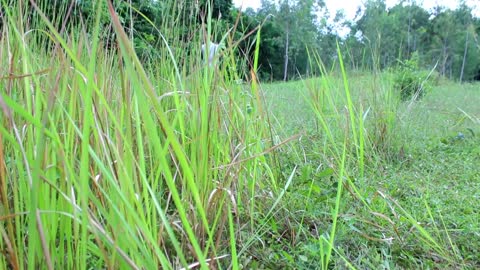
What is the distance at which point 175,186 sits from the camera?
2.17 ft

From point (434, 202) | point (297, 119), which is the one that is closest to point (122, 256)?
point (434, 202)

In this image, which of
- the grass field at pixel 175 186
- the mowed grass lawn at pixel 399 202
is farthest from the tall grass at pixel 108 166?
the mowed grass lawn at pixel 399 202

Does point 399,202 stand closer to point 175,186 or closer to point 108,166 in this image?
point 175,186

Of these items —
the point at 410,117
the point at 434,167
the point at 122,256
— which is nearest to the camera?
the point at 122,256

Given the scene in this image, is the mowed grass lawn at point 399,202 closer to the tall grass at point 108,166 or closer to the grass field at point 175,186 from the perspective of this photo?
the grass field at point 175,186

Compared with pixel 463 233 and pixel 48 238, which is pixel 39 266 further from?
pixel 463 233

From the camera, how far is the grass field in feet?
1.46

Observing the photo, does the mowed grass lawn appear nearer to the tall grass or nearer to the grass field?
the grass field

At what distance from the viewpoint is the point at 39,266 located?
1.69ft

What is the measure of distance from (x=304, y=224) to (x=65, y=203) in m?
0.59

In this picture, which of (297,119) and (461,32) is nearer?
(297,119)

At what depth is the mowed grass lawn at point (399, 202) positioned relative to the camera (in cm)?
83

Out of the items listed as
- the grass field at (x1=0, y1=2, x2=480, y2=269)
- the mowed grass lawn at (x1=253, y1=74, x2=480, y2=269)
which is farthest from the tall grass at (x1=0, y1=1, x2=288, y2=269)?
the mowed grass lawn at (x1=253, y1=74, x2=480, y2=269)

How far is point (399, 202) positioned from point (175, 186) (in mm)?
764
